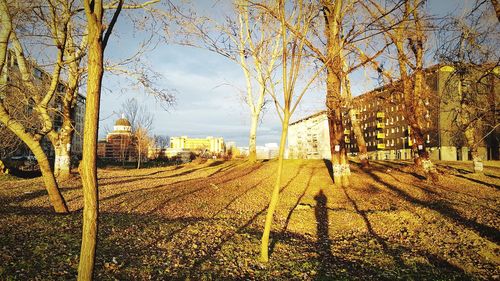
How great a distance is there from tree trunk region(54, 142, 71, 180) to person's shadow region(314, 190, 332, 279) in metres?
13.8

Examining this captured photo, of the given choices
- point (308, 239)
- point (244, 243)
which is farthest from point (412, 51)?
point (244, 243)

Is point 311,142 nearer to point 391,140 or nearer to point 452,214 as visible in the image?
point 391,140

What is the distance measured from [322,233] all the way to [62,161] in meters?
15.8

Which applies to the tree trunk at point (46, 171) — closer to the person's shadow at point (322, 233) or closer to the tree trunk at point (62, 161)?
the person's shadow at point (322, 233)

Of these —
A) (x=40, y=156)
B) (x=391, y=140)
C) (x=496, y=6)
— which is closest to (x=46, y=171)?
(x=40, y=156)

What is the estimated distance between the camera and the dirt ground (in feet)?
19.4

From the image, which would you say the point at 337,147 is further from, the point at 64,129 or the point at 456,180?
the point at 64,129

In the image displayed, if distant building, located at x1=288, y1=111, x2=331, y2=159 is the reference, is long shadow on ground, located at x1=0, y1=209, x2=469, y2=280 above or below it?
below

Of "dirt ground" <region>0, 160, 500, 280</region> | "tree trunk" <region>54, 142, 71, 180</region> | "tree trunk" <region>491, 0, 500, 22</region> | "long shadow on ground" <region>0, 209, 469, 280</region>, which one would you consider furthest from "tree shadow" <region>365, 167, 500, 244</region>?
"tree trunk" <region>54, 142, 71, 180</region>

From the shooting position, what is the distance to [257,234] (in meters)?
8.65

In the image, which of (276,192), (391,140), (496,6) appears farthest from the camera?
(391,140)

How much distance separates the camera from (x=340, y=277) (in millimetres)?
5859

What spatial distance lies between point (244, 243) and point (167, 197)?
6745mm

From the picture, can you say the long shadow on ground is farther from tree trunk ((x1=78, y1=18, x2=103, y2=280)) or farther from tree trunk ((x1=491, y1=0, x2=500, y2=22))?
tree trunk ((x1=491, y1=0, x2=500, y2=22))
